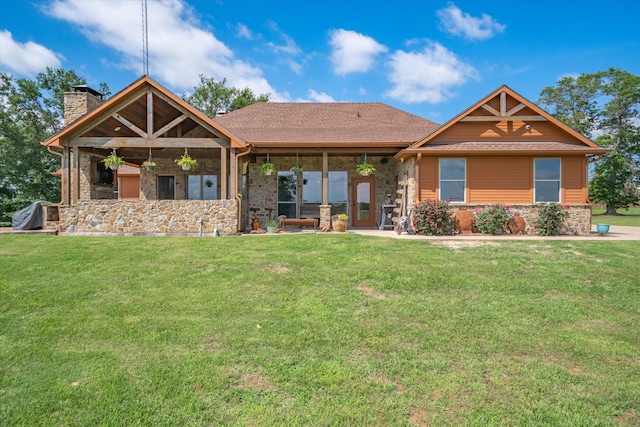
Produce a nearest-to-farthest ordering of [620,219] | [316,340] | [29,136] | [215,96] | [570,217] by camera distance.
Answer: [316,340], [570,217], [620,219], [29,136], [215,96]

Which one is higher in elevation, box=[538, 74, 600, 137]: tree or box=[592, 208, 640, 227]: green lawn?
box=[538, 74, 600, 137]: tree

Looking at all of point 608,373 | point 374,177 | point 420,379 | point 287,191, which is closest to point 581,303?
point 608,373

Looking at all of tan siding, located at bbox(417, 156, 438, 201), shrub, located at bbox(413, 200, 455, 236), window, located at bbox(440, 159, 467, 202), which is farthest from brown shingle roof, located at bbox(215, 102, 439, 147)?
shrub, located at bbox(413, 200, 455, 236)

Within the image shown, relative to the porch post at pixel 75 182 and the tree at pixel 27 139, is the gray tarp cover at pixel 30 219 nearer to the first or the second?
the porch post at pixel 75 182

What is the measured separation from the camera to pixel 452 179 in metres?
13.0

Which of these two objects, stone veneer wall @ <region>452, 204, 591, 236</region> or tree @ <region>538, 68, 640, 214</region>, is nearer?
stone veneer wall @ <region>452, 204, 591, 236</region>

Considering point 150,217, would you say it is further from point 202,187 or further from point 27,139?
point 27,139

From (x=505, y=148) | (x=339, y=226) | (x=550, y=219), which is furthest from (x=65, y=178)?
(x=550, y=219)

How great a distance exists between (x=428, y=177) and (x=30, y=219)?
1414cm

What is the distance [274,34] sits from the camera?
16.3m

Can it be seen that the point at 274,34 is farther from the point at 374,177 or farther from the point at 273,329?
the point at 273,329

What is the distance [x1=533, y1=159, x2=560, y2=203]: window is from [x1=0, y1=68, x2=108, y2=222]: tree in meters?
27.7

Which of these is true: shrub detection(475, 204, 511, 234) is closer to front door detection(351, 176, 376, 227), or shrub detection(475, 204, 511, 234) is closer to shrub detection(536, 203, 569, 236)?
shrub detection(536, 203, 569, 236)

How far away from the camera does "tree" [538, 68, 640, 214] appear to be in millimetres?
32438
